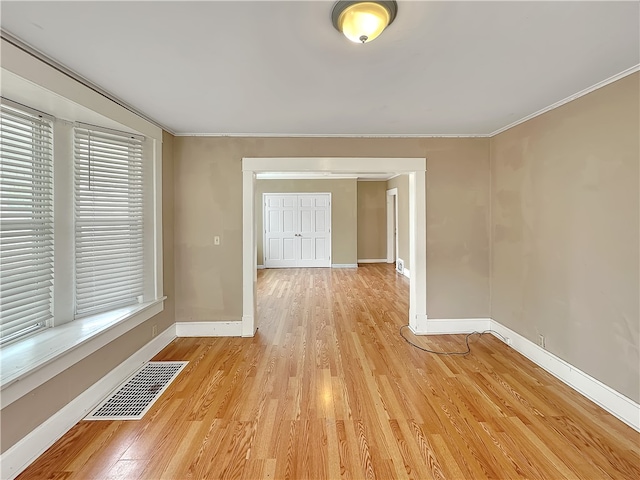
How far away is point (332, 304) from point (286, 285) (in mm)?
1602

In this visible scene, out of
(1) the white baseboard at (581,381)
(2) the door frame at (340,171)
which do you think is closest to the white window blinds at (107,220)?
(2) the door frame at (340,171)

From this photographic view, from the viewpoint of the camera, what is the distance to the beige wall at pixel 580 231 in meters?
1.86

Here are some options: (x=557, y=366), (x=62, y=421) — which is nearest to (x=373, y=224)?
(x=557, y=366)

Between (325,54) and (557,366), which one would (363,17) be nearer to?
(325,54)

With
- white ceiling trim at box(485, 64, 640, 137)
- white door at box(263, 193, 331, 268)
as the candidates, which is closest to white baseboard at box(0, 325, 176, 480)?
white ceiling trim at box(485, 64, 640, 137)

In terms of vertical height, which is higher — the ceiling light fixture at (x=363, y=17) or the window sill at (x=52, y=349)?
the ceiling light fixture at (x=363, y=17)

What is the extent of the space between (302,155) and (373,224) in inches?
225

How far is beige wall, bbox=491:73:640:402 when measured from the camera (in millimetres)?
1860

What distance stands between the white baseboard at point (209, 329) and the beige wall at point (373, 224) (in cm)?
573

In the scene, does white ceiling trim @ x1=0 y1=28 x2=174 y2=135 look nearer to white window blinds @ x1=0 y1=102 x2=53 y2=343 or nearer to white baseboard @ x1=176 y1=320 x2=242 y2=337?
white window blinds @ x1=0 y1=102 x2=53 y2=343

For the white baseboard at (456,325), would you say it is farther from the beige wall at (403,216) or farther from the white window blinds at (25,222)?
the white window blinds at (25,222)

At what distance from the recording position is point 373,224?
28.2 feet

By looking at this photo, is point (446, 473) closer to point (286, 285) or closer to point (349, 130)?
point (349, 130)

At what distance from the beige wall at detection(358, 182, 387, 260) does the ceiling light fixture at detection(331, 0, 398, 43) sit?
731 cm
